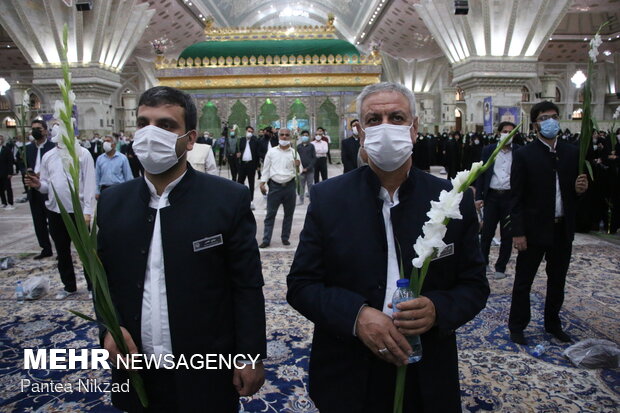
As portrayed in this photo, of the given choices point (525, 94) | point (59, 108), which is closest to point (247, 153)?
point (59, 108)

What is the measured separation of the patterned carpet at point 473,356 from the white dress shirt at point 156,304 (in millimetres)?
1255

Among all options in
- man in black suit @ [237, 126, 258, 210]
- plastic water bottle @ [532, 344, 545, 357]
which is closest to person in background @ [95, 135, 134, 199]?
man in black suit @ [237, 126, 258, 210]

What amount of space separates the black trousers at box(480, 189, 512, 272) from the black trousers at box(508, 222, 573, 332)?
5.37 ft

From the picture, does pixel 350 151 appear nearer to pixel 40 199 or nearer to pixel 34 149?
pixel 40 199

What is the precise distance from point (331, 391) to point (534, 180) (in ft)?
8.50

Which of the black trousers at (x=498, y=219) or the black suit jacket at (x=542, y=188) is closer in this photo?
the black suit jacket at (x=542, y=188)

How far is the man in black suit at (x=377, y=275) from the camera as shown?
1515 millimetres

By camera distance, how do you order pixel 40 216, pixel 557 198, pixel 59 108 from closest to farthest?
pixel 59 108 → pixel 557 198 → pixel 40 216

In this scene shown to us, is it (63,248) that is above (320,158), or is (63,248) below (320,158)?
below

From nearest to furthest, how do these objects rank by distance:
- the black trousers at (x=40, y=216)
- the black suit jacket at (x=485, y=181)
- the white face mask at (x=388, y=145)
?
the white face mask at (x=388, y=145)
the black suit jacket at (x=485, y=181)
the black trousers at (x=40, y=216)

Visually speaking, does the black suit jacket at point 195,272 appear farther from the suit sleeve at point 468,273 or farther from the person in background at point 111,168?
the person in background at point 111,168

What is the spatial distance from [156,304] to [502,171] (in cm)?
447

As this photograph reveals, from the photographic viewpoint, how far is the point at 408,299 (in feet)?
4.56

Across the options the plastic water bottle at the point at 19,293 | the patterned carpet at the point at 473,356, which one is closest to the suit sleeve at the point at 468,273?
the patterned carpet at the point at 473,356
